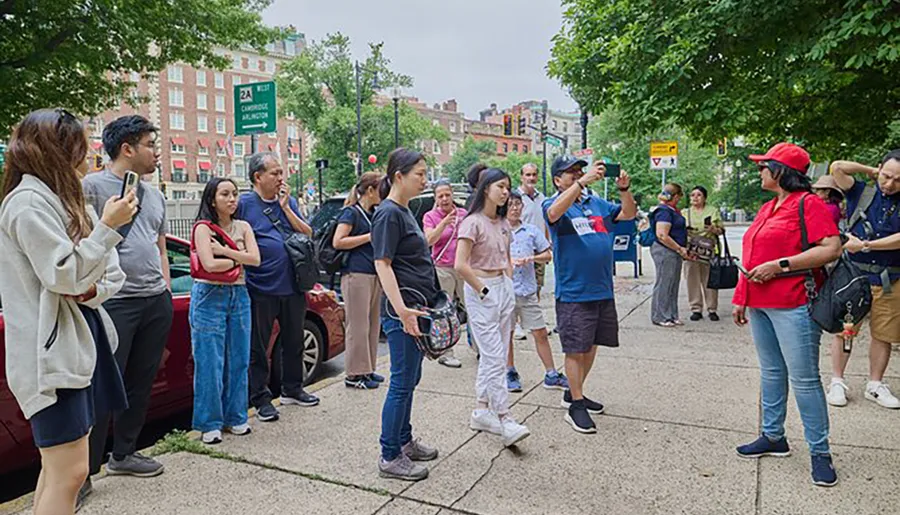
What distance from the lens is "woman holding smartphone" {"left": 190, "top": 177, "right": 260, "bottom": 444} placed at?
13.4 feet

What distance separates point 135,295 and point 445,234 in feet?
10.8

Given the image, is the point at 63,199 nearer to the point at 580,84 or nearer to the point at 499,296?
the point at 499,296

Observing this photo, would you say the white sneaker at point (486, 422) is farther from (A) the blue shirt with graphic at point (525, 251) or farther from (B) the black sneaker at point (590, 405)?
(A) the blue shirt with graphic at point (525, 251)

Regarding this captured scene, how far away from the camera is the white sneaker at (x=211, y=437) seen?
161 inches

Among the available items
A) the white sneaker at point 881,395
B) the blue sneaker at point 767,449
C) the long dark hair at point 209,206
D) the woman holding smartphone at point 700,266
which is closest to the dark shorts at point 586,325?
the blue sneaker at point 767,449

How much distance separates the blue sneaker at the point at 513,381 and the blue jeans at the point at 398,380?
1862mm

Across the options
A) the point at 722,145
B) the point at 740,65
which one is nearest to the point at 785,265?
the point at 740,65

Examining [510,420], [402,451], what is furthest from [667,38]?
[402,451]

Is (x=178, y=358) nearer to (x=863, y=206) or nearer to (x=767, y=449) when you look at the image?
(x=767, y=449)

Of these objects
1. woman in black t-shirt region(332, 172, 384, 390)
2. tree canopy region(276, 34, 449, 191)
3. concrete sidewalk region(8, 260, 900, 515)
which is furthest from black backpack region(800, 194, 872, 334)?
tree canopy region(276, 34, 449, 191)

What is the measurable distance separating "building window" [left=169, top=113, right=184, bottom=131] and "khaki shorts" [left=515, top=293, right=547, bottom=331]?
75607 millimetres

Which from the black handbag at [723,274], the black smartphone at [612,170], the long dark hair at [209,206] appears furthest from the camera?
the black handbag at [723,274]

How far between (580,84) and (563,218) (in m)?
5.84

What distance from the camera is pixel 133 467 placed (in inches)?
142
